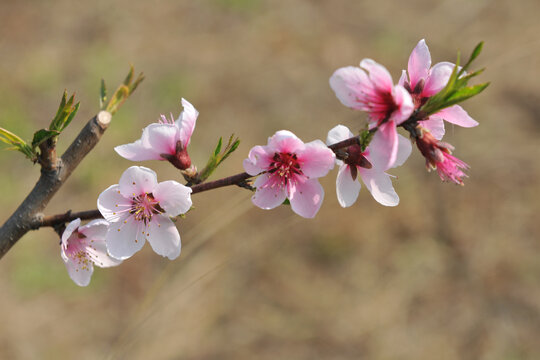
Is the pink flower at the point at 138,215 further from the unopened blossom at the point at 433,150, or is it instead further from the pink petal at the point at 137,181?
the unopened blossom at the point at 433,150

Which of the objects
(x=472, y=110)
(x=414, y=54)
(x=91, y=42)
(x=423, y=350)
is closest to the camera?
(x=414, y=54)

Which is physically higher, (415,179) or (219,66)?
(219,66)

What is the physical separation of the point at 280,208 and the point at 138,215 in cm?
145

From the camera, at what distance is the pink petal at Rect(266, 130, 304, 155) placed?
1.74 ft

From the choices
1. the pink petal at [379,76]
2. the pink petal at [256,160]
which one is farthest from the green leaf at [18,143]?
the pink petal at [379,76]

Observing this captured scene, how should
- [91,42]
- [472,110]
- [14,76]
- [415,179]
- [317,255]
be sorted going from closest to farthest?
[317,255] < [415,179] < [472,110] < [14,76] < [91,42]

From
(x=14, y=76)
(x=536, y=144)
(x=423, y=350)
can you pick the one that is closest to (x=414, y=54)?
(x=423, y=350)

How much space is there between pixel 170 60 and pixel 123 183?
2.24m

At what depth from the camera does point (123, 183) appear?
57 centimetres

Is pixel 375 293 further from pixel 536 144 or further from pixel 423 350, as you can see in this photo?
pixel 536 144

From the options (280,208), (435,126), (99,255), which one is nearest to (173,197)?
(99,255)

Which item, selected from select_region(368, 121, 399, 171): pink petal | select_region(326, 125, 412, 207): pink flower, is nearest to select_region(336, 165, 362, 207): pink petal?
select_region(326, 125, 412, 207): pink flower

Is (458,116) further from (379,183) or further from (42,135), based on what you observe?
(42,135)

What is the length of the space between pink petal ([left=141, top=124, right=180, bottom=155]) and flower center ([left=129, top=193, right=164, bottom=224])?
0.18 ft
